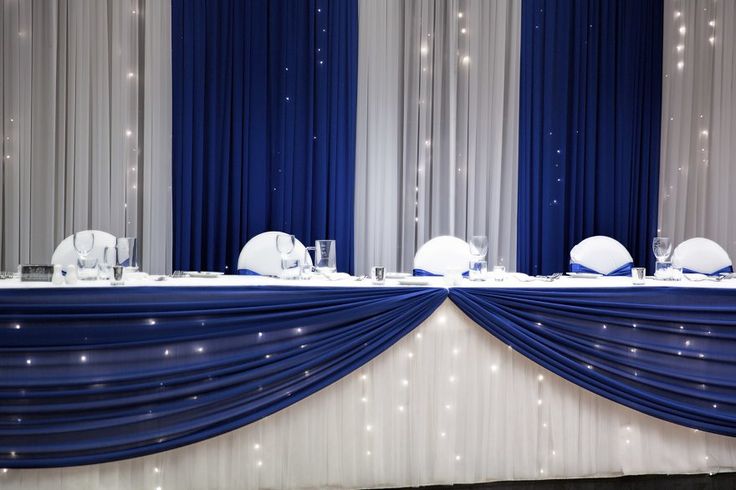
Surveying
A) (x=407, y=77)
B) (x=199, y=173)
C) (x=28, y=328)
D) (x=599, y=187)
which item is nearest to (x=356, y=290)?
(x=28, y=328)

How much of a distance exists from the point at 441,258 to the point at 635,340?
1.29 metres

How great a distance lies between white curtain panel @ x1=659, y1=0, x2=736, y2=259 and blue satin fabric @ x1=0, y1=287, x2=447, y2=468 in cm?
377

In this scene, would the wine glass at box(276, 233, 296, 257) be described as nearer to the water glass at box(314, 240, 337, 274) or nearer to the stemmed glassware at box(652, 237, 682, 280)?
the water glass at box(314, 240, 337, 274)

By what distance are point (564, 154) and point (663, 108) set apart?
993 mm

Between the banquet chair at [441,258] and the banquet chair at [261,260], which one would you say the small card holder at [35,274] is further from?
the banquet chair at [441,258]

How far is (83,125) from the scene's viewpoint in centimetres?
448

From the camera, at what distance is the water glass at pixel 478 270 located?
9.37ft

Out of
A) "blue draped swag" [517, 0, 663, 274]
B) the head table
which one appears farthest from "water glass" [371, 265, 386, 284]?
"blue draped swag" [517, 0, 663, 274]

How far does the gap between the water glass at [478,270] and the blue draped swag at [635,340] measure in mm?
283

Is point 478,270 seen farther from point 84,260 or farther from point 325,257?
point 84,260

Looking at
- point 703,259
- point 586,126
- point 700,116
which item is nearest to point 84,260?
point 703,259

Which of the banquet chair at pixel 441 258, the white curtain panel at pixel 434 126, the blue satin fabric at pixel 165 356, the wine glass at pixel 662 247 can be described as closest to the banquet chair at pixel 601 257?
the banquet chair at pixel 441 258

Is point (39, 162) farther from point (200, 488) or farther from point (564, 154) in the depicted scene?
point (564, 154)

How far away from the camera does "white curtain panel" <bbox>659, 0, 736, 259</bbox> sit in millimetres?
5363
